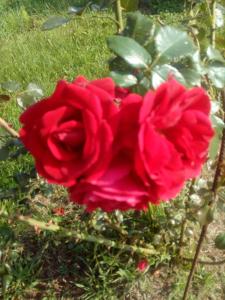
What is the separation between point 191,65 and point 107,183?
39 cm

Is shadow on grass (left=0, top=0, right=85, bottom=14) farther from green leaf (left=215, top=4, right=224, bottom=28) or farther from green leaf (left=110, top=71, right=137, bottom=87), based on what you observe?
green leaf (left=110, top=71, right=137, bottom=87)

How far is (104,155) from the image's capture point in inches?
32.4

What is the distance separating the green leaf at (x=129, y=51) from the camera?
102cm

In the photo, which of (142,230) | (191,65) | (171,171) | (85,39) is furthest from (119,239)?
(85,39)

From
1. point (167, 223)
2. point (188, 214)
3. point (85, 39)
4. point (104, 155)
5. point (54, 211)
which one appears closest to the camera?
point (104, 155)

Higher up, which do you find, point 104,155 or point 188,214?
point 104,155

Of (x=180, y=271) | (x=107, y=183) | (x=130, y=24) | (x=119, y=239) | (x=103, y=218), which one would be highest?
(x=130, y=24)

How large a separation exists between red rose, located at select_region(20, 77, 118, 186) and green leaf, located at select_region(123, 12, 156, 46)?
0.24 metres

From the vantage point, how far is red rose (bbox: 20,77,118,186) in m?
0.82

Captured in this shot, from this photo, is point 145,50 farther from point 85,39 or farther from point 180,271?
point 85,39

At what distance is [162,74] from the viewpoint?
40.6 inches

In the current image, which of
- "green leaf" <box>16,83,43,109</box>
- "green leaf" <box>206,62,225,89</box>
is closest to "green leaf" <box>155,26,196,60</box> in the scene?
"green leaf" <box>206,62,225,89</box>

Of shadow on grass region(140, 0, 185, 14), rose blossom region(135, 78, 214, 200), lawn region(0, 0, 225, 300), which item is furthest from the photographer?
shadow on grass region(140, 0, 185, 14)

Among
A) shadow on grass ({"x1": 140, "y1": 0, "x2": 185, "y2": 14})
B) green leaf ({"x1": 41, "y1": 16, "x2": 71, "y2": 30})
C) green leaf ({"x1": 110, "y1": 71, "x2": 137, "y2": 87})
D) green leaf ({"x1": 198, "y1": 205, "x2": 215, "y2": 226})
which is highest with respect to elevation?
green leaf ({"x1": 110, "y1": 71, "x2": 137, "y2": 87})
